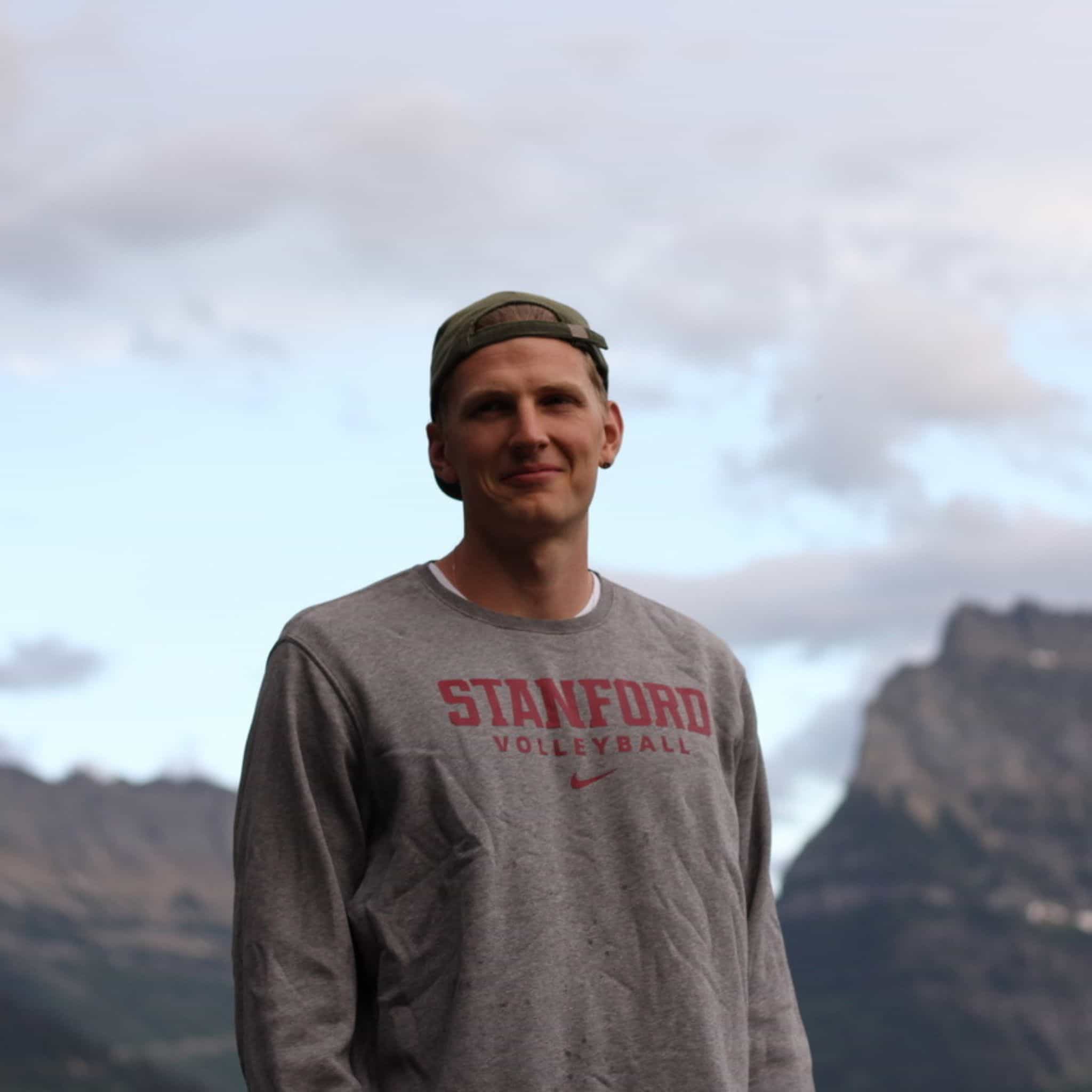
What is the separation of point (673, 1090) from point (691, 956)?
0.38 m

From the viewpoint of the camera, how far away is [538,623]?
5840mm

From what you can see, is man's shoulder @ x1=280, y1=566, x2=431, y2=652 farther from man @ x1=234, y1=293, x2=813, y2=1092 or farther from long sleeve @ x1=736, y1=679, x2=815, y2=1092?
long sleeve @ x1=736, y1=679, x2=815, y2=1092

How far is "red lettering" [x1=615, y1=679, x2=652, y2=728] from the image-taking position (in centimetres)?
572

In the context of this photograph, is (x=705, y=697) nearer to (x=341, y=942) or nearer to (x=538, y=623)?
(x=538, y=623)

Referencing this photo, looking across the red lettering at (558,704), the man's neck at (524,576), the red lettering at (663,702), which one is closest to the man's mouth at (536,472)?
the man's neck at (524,576)

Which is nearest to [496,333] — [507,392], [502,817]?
[507,392]

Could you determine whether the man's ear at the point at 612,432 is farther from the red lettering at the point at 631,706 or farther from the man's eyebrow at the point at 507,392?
the red lettering at the point at 631,706

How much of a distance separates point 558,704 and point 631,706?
0.80ft

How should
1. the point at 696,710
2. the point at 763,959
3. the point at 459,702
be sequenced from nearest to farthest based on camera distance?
the point at 459,702 → the point at 696,710 → the point at 763,959

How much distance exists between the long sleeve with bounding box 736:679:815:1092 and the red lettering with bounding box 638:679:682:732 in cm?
47

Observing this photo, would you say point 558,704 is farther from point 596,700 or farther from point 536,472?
point 536,472

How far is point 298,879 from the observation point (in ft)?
18.3

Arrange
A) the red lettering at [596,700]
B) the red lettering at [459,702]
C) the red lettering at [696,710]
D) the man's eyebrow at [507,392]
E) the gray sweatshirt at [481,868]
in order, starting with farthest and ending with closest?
the red lettering at [696,710]
the man's eyebrow at [507,392]
the red lettering at [596,700]
the red lettering at [459,702]
the gray sweatshirt at [481,868]

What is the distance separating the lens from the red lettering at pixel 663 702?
5.80m
